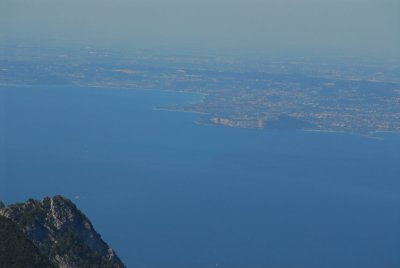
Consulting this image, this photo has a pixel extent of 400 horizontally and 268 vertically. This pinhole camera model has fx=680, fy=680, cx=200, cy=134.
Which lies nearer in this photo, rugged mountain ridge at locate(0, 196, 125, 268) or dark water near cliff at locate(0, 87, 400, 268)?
rugged mountain ridge at locate(0, 196, 125, 268)

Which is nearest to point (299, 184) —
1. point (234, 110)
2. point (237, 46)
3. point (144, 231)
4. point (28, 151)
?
point (144, 231)

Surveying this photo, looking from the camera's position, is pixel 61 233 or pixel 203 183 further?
pixel 203 183

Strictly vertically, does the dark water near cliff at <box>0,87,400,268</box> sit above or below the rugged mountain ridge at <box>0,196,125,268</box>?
below

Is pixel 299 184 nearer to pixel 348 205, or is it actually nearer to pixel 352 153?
pixel 348 205

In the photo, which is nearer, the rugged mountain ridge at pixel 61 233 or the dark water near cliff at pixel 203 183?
the rugged mountain ridge at pixel 61 233

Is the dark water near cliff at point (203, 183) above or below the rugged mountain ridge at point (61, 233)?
below
